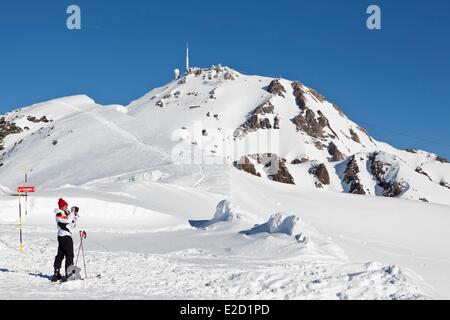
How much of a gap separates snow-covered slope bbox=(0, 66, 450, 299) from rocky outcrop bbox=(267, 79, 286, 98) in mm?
12048

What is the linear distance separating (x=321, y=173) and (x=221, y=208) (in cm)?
8068

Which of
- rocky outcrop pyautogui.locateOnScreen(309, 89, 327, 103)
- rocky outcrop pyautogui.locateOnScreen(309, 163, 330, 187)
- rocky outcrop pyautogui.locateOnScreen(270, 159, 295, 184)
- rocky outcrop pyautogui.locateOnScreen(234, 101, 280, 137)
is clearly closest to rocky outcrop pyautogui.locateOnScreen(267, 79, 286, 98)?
rocky outcrop pyautogui.locateOnScreen(234, 101, 280, 137)

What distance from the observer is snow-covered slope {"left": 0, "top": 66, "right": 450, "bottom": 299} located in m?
12.4

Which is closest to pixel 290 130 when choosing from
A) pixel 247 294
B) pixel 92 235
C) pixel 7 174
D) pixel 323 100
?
pixel 323 100

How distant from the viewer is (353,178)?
10562cm

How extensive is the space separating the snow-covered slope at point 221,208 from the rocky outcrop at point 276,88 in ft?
39.5

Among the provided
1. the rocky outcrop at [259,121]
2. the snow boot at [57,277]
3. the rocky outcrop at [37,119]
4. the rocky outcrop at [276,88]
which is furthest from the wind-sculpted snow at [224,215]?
the rocky outcrop at [276,88]

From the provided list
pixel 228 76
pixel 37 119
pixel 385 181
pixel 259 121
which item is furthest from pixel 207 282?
pixel 228 76

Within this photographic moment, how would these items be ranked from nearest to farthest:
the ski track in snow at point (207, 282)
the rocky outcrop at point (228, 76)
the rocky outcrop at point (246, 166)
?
the ski track in snow at point (207, 282), the rocky outcrop at point (246, 166), the rocky outcrop at point (228, 76)

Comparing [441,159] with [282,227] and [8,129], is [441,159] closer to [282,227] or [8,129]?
[8,129]

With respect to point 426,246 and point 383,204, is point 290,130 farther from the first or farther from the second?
point 426,246

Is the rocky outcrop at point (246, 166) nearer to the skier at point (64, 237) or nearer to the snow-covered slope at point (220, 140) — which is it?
the snow-covered slope at point (220, 140)

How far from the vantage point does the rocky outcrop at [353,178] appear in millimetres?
102438

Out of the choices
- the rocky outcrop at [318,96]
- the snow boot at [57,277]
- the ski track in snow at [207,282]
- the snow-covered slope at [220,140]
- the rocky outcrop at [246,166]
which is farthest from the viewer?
the rocky outcrop at [318,96]
